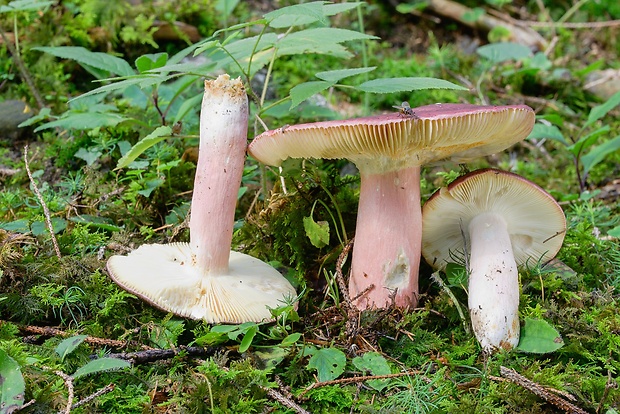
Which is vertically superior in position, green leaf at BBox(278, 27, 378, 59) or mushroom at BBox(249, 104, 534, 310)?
green leaf at BBox(278, 27, 378, 59)

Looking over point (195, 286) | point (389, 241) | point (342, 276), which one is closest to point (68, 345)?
point (195, 286)

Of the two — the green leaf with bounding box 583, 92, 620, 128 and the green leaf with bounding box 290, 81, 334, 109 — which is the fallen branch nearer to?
the green leaf with bounding box 290, 81, 334, 109

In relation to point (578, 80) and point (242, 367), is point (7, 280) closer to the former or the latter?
point (242, 367)

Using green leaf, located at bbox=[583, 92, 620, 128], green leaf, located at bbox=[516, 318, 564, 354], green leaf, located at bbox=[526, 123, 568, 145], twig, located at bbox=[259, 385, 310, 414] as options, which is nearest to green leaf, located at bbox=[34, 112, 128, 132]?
twig, located at bbox=[259, 385, 310, 414]

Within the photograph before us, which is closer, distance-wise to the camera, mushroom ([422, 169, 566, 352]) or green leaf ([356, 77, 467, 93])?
green leaf ([356, 77, 467, 93])

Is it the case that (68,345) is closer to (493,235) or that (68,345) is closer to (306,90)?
(306,90)

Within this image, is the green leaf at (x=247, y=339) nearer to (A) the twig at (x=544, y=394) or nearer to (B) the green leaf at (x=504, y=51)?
(A) the twig at (x=544, y=394)

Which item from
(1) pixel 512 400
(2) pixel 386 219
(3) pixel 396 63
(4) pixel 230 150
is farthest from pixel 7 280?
(3) pixel 396 63
